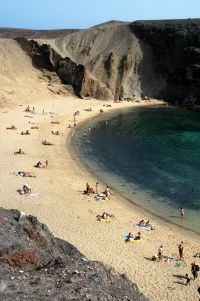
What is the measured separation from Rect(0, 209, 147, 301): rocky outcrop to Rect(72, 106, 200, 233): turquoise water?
18.6 meters

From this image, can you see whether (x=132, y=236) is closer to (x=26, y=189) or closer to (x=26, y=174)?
(x=26, y=189)

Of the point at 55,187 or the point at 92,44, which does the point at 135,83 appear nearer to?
the point at 92,44

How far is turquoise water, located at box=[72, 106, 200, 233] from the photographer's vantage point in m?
34.8

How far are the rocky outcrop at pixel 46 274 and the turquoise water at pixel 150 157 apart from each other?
1863 centimetres

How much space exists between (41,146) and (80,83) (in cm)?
3092

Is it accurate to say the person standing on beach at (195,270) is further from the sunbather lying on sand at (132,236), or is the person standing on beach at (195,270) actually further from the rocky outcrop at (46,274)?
the rocky outcrop at (46,274)

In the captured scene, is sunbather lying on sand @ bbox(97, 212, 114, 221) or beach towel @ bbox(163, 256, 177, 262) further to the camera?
sunbather lying on sand @ bbox(97, 212, 114, 221)

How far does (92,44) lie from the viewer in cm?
8694

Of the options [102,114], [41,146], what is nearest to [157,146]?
[41,146]

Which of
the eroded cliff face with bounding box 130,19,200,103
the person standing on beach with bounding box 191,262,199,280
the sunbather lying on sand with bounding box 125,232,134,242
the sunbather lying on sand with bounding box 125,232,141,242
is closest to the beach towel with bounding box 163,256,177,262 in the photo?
the person standing on beach with bounding box 191,262,199,280

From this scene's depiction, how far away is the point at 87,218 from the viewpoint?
30078 millimetres

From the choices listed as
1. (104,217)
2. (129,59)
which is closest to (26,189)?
(104,217)

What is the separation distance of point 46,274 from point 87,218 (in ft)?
61.1

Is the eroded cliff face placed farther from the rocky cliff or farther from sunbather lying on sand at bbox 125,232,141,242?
sunbather lying on sand at bbox 125,232,141,242
